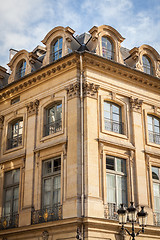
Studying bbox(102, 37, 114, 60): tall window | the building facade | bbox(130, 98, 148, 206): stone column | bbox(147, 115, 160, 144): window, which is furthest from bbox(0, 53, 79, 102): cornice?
bbox(147, 115, 160, 144): window

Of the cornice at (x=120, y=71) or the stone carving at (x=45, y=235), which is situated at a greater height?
the cornice at (x=120, y=71)

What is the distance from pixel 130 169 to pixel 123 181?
745 mm

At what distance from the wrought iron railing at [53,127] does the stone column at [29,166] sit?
2.52ft

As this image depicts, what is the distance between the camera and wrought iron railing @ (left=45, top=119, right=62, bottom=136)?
2037 cm

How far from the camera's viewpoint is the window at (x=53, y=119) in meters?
20.5

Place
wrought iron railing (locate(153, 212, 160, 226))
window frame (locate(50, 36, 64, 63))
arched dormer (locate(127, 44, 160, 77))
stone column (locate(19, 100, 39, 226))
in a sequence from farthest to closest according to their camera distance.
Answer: arched dormer (locate(127, 44, 160, 77)) < window frame (locate(50, 36, 64, 63)) < stone column (locate(19, 100, 39, 226)) < wrought iron railing (locate(153, 212, 160, 226))

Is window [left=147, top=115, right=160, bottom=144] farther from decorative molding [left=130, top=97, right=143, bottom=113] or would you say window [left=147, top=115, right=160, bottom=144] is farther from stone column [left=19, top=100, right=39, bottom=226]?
stone column [left=19, top=100, right=39, bottom=226]

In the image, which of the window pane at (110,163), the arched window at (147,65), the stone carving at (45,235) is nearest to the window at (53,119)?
the window pane at (110,163)

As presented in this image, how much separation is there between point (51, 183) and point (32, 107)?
5.04 m

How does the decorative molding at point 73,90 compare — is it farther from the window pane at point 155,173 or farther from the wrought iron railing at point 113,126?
the window pane at point 155,173

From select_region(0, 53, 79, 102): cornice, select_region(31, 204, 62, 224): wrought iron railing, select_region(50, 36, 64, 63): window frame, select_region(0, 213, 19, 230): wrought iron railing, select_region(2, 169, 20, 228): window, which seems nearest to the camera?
select_region(31, 204, 62, 224): wrought iron railing

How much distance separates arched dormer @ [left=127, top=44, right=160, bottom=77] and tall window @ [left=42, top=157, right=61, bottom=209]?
8.07 meters

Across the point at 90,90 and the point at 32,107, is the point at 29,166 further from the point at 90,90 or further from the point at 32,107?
the point at 90,90

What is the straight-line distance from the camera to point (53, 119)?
829 inches
